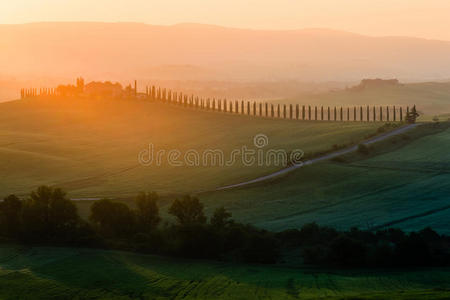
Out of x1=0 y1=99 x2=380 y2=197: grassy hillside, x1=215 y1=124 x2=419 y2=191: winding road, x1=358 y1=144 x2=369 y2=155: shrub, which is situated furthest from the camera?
x1=358 y1=144 x2=369 y2=155: shrub

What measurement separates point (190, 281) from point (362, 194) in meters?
34.9

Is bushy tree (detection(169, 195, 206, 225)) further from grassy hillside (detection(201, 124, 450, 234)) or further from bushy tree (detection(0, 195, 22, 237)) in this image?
bushy tree (detection(0, 195, 22, 237))

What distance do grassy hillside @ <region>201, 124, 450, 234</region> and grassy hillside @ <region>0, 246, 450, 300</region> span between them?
14093 millimetres

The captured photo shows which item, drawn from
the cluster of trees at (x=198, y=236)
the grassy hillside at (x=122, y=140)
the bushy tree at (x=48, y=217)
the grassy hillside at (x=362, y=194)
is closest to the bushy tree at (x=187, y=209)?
the cluster of trees at (x=198, y=236)


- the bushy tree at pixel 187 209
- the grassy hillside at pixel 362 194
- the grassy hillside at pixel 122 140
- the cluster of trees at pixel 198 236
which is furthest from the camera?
the grassy hillside at pixel 122 140

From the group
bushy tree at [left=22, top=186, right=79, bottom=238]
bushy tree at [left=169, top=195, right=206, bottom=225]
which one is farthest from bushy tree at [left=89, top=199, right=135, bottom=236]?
bushy tree at [left=169, top=195, right=206, bottom=225]

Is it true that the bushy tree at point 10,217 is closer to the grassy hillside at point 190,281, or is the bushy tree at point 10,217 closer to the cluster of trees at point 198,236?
the cluster of trees at point 198,236

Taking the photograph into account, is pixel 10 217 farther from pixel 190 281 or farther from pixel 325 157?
pixel 325 157

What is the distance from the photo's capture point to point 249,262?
51.1 meters

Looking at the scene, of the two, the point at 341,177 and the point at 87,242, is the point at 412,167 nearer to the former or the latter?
the point at 341,177

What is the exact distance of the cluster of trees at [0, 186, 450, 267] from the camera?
49.0 meters

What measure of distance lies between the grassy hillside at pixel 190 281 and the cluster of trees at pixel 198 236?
2.09m

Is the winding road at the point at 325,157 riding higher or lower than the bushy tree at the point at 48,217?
higher

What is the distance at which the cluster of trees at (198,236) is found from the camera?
48969 millimetres
